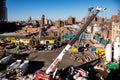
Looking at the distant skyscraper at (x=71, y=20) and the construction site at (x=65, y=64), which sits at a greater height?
the distant skyscraper at (x=71, y=20)

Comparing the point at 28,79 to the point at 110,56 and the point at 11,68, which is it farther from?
the point at 110,56

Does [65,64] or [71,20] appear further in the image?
[71,20]

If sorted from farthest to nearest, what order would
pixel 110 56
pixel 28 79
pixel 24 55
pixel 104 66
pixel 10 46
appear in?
1. pixel 10 46
2. pixel 24 55
3. pixel 110 56
4. pixel 104 66
5. pixel 28 79

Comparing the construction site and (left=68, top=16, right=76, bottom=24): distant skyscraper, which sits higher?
(left=68, top=16, right=76, bottom=24): distant skyscraper

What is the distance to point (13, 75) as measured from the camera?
50.1 ft

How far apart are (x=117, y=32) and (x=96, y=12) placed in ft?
58.7

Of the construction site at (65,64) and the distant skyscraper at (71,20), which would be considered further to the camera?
the distant skyscraper at (71,20)

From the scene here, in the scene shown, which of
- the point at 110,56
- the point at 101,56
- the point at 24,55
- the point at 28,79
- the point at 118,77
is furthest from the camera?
the point at 24,55

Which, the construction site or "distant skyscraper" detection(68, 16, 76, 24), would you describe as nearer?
the construction site

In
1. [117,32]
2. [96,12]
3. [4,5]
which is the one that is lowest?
[117,32]

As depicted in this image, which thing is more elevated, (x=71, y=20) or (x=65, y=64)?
(x=71, y=20)

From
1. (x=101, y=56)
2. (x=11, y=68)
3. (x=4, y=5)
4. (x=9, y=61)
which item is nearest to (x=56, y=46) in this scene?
(x=101, y=56)

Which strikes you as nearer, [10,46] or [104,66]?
[104,66]

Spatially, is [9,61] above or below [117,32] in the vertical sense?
below
